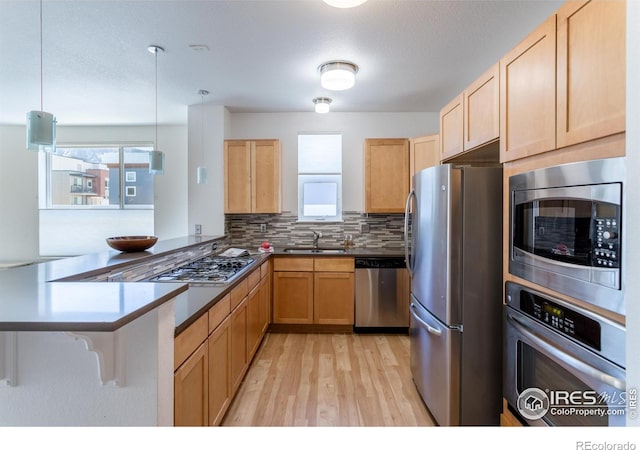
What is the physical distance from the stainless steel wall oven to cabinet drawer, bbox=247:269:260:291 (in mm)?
1835


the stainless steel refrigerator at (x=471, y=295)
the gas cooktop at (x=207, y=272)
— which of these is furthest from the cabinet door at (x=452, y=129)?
the gas cooktop at (x=207, y=272)

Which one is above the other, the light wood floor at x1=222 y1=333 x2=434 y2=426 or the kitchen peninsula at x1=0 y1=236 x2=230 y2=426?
the kitchen peninsula at x1=0 y1=236 x2=230 y2=426

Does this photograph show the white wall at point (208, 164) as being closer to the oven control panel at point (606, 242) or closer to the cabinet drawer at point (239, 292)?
the cabinet drawer at point (239, 292)

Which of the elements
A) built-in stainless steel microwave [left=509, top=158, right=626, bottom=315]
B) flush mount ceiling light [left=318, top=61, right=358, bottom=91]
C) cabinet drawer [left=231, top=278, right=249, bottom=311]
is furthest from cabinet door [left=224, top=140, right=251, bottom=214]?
built-in stainless steel microwave [left=509, top=158, right=626, bottom=315]

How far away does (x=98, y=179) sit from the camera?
503 cm

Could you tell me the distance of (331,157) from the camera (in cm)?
413

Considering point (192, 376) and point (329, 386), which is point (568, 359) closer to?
point (192, 376)

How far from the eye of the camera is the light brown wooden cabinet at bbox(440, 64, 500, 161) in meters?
1.67

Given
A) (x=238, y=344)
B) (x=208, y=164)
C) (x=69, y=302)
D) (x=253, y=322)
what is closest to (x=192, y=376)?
(x=69, y=302)

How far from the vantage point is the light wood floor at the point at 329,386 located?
78.0 inches

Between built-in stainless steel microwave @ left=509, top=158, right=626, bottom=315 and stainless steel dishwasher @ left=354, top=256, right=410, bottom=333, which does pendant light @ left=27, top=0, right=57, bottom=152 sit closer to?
built-in stainless steel microwave @ left=509, top=158, right=626, bottom=315

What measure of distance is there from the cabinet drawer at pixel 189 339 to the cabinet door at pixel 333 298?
193cm

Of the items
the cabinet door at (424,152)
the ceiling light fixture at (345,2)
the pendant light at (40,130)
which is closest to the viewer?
the pendant light at (40,130)

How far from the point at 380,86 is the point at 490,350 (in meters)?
2.62
